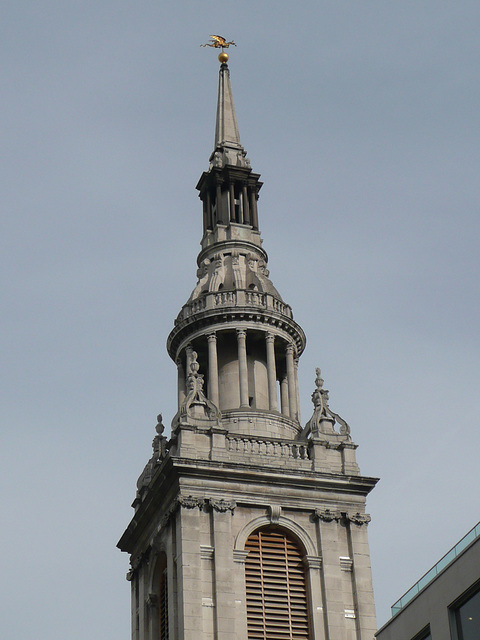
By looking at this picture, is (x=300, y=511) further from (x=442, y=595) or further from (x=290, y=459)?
(x=442, y=595)

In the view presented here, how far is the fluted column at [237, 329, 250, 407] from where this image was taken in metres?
59.4

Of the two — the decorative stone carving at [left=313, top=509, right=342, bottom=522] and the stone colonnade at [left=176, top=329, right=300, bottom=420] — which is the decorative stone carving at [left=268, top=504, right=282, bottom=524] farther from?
the stone colonnade at [left=176, top=329, right=300, bottom=420]

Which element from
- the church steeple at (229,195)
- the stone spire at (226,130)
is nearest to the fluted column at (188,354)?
the church steeple at (229,195)

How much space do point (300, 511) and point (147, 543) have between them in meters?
6.95

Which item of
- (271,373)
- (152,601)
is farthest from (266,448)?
(152,601)

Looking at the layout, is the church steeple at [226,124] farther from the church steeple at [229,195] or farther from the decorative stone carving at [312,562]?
the decorative stone carving at [312,562]

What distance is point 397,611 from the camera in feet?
137

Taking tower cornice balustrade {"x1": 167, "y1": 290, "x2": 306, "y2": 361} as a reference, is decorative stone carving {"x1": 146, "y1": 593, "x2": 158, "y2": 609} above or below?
below

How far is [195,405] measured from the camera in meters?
57.1

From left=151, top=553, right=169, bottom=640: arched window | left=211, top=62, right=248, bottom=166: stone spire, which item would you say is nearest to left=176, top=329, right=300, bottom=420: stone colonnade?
left=151, top=553, right=169, bottom=640: arched window

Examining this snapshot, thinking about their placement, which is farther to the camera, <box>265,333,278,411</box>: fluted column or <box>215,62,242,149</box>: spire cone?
<box>215,62,242,149</box>: spire cone

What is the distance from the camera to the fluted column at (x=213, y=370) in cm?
5972

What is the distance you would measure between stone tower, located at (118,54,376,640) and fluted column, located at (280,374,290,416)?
0.10m

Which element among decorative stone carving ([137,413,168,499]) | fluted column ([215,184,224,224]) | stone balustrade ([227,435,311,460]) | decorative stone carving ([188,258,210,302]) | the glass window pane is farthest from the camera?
fluted column ([215,184,224,224])
